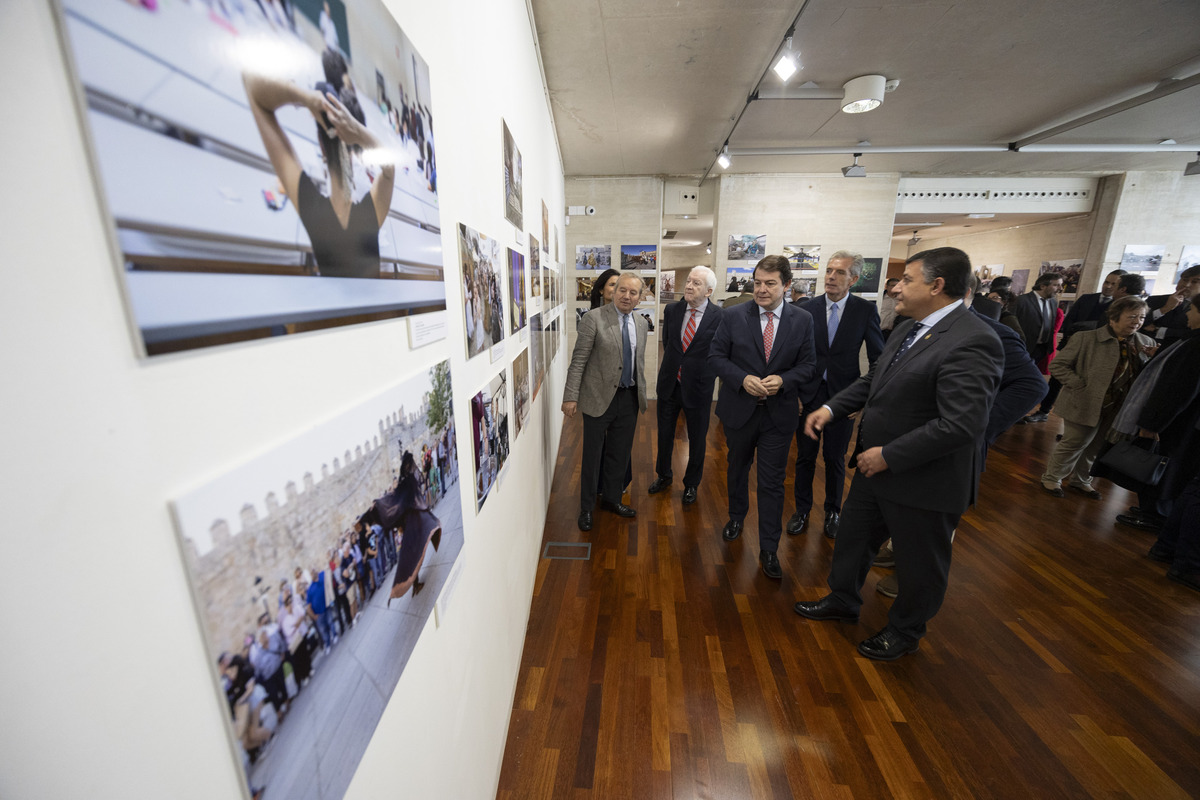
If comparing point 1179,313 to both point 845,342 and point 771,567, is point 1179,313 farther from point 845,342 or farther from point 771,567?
point 771,567

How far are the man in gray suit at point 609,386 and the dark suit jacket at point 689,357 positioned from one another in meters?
0.44

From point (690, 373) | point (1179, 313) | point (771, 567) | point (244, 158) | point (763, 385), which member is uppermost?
point (244, 158)

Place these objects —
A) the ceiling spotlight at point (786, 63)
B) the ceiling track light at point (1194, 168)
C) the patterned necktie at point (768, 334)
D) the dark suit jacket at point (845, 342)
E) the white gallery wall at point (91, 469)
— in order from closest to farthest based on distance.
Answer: the white gallery wall at point (91, 469) → the patterned necktie at point (768, 334) → the ceiling spotlight at point (786, 63) → the dark suit jacket at point (845, 342) → the ceiling track light at point (1194, 168)

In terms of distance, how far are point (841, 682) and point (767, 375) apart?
5.36 feet

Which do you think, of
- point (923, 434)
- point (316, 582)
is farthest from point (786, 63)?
point (316, 582)

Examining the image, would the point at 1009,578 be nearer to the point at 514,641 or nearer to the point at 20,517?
the point at 514,641

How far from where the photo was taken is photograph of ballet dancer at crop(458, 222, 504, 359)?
118 centimetres

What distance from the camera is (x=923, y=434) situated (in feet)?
5.81

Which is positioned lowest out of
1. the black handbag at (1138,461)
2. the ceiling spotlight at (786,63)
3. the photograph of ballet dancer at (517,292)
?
the black handbag at (1138,461)

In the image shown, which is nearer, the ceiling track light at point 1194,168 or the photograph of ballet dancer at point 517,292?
the photograph of ballet dancer at point 517,292

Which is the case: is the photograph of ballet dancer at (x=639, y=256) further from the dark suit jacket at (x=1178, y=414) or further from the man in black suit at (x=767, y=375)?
the dark suit jacket at (x=1178, y=414)

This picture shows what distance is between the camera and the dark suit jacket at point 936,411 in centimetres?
170

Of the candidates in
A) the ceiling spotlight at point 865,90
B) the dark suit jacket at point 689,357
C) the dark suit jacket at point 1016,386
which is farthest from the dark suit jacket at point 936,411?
the ceiling spotlight at point 865,90

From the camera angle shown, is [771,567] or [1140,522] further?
[1140,522]
